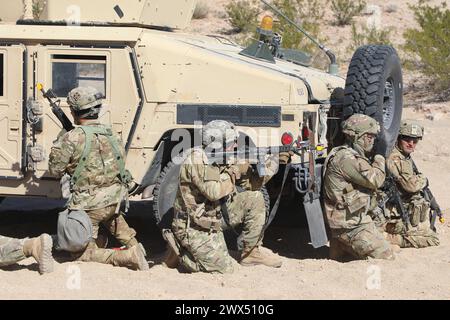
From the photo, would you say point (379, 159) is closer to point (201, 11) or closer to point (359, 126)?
point (359, 126)

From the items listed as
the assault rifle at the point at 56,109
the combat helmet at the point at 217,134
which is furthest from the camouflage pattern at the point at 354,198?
the assault rifle at the point at 56,109

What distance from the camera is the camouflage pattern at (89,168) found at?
6.58 meters

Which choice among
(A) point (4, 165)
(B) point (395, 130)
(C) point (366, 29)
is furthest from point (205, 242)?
(C) point (366, 29)

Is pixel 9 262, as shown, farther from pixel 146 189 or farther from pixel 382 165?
pixel 382 165

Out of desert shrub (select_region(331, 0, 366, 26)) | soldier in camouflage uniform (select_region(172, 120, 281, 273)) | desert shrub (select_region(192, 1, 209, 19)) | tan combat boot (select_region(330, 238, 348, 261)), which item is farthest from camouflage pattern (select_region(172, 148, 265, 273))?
desert shrub (select_region(192, 1, 209, 19))

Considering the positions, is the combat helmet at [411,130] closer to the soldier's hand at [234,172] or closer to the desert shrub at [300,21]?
the soldier's hand at [234,172]

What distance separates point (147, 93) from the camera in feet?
22.8

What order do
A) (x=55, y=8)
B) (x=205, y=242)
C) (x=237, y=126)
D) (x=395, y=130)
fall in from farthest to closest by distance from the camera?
(x=395, y=130), (x=55, y=8), (x=237, y=126), (x=205, y=242)

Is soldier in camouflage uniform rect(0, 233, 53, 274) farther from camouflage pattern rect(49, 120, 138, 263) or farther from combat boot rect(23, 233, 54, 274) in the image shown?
camouflage pattern rect(49, 120, 138, 263)

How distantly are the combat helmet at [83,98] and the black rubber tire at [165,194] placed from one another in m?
0.77

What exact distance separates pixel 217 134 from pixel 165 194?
87cm

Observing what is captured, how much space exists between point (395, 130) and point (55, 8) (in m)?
3.02

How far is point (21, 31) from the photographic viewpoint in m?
7.14

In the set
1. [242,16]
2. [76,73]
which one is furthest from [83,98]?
[242,16]
